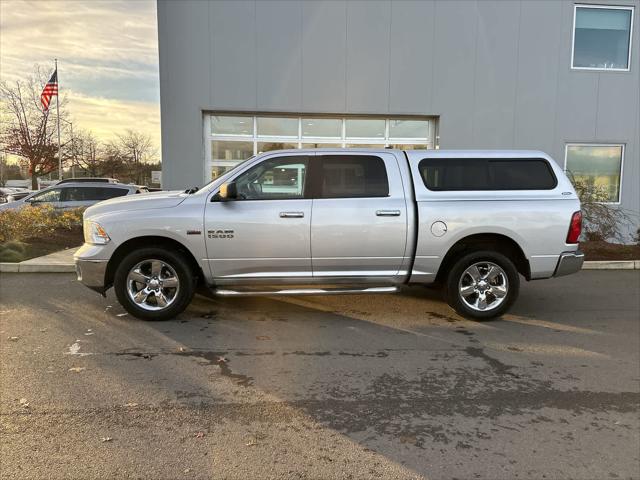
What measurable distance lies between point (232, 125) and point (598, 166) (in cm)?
1002

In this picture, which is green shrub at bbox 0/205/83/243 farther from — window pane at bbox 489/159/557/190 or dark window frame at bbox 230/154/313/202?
window pane at bbox 489/159/557/190

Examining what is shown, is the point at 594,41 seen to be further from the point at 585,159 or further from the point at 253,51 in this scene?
the point at 253,51

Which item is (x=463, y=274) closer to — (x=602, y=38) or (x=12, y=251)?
(x=12, y=251)

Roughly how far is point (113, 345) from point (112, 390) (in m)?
1.14

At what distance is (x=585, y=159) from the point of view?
44.7ft

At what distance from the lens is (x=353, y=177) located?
5852 mm

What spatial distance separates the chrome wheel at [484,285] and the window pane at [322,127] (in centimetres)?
787

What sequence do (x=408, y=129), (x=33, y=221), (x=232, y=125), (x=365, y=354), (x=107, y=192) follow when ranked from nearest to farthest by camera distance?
(x=365, y=354), (x=33, y=221), (x=232, y=125), (x=408, y=129), (x=107, y=192)

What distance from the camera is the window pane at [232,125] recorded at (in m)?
12.8

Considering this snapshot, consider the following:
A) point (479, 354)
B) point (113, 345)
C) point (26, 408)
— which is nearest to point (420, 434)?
point (479, 354)

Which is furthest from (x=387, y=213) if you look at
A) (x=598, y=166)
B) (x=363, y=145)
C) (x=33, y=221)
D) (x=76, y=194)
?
(x=76, y=194)

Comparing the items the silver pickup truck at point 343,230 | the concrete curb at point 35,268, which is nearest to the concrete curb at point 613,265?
the silver pickup truck at point 343,230

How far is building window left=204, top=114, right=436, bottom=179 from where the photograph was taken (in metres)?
12.8

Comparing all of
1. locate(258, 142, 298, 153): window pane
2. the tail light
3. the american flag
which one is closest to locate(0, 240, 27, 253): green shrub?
locate(258, 142, 298, 153): window pane
